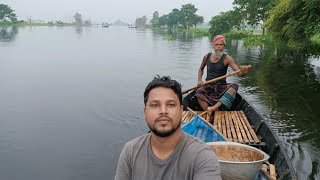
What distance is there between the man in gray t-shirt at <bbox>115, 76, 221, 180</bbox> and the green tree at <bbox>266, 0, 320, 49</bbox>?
14.4 m

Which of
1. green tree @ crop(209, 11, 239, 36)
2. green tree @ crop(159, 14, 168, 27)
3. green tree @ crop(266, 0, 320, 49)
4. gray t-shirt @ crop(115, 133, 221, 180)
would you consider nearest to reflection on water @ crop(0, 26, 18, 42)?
green tree @ crop(266, 0, 320, 49)

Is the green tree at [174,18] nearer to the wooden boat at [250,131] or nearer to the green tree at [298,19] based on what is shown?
the green tree at [298,19]

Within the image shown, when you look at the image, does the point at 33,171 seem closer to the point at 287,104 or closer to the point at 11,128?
the point at 11,128

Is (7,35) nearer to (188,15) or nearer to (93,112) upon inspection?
(93,112)

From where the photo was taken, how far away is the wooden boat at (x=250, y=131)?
5.15 meters

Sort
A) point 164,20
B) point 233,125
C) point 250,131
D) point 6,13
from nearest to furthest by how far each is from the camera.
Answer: point 250,131, point 233,125, point 6,13, point 164,20

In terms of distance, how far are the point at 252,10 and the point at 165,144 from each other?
52.5 metres

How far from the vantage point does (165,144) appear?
8.18 feet

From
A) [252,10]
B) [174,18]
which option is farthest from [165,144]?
[174,18]

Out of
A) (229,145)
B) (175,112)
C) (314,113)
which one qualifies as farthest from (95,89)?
(175,112)

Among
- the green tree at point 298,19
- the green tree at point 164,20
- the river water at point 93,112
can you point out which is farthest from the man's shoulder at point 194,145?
the green tree at point 164,20

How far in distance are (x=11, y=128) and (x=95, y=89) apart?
5780 mm

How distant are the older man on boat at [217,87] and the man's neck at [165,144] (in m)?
5.65

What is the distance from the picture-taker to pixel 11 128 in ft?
35.6
